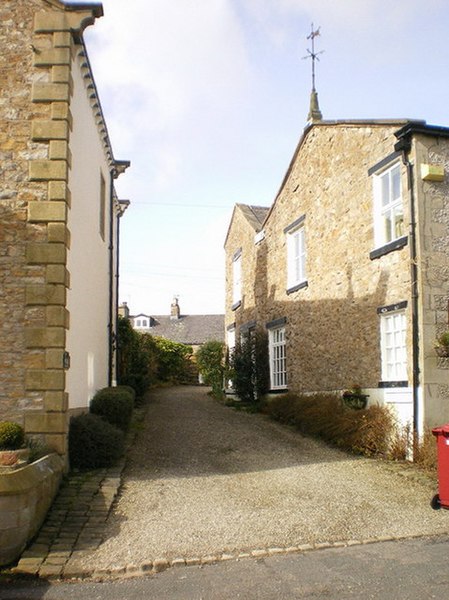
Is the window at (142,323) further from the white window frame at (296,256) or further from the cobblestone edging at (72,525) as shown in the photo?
the cobblestone edging at (72,525)

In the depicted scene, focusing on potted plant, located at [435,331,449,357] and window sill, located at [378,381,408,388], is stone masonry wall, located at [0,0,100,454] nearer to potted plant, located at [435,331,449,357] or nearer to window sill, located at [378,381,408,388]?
window sill, located at [378,381,408,388]

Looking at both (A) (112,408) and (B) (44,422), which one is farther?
(A) (112,408)

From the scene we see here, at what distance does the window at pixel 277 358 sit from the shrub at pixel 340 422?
2063 millimetres

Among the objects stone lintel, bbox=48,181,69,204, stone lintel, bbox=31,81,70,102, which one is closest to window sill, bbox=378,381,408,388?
stone lintel, bbox=48,181,69,204

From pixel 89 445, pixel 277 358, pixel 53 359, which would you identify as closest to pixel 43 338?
pixel 53 359

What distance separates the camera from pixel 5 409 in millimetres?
9336

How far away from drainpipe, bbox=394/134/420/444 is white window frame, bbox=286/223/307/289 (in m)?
5.26

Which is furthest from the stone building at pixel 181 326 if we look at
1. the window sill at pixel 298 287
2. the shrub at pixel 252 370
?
the window sill at pixel 298 287

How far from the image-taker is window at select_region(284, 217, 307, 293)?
16656mm

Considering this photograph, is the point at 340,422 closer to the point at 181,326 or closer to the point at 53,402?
the point at 53,402

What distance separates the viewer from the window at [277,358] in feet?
57.7

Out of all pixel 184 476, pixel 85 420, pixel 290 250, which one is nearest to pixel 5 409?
pixel 85 420

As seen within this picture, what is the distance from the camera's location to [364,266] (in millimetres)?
12906

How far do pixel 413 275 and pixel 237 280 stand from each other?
1259 centimetres
